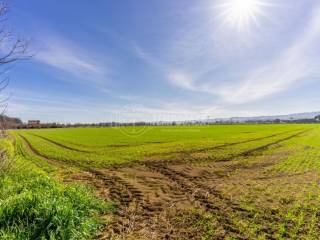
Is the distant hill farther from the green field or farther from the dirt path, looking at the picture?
the dirt path

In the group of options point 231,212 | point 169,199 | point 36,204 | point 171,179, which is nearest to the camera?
point 36,204

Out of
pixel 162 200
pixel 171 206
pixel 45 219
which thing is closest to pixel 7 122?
pixel 45 219

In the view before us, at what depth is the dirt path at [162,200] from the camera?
5250 millimetres

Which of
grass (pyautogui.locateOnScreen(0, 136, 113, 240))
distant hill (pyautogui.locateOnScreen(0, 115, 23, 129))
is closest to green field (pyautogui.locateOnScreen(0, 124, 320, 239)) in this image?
grass (pyautogui.locateOnScreen(0, 136, 113, 240))

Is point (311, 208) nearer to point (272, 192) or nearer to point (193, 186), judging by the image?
point (272, 192)

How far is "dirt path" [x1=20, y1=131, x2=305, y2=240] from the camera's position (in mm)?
5250

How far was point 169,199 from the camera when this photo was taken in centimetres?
756

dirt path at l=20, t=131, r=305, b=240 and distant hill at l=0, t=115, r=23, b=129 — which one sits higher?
distant hill at l=0, t=115, r=23, b=129

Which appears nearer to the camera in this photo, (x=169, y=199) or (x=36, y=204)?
(x=36, y=204)

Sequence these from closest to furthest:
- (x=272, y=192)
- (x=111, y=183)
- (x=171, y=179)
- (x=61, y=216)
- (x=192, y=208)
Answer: (x=61, y=216)
(x=192, y=208)
(x=272, y=192)
(x=111, y=183)
(x=171, y=179)

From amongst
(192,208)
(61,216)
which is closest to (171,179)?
(192,208)

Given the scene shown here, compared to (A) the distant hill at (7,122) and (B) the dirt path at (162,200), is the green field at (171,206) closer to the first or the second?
(B) the dirt path at (162,200)

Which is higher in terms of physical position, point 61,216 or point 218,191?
point 61,216

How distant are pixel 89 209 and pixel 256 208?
523cm
